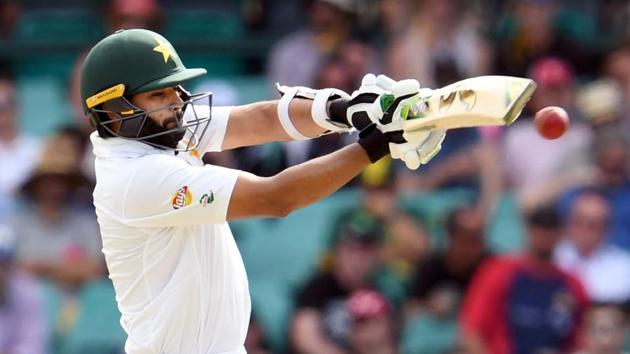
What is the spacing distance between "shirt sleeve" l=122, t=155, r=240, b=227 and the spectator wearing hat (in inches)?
191

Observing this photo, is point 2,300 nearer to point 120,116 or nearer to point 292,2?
point 292,2

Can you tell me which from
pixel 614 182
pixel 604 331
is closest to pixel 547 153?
pixel 614 182

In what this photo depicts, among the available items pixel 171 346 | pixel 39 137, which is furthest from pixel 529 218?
pixel 171 346

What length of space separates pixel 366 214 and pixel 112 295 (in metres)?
1.93

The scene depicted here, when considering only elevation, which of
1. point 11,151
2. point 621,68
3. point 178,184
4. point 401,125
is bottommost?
point 11,151

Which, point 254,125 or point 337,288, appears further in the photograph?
point 337,288

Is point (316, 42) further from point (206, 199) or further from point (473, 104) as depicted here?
point (473, 104)

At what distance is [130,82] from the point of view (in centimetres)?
545

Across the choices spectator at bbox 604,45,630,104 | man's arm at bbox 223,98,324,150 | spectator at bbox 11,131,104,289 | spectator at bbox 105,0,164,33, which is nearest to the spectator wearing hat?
spectator at bbox 604,45,630,104

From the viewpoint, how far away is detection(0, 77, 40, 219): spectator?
9.98 metres

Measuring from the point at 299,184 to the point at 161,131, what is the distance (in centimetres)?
68

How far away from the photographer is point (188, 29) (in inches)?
442

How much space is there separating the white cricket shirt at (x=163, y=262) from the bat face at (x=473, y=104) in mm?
860

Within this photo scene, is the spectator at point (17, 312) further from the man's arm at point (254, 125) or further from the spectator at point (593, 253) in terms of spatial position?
the man's arm at point (254, 125)
